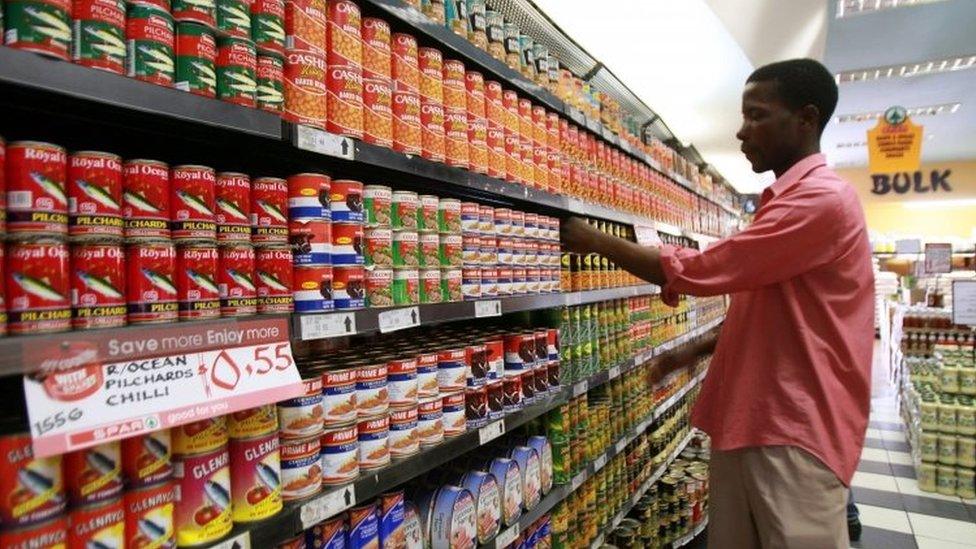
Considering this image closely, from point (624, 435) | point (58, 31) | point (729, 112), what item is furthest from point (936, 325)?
point (58, 31)

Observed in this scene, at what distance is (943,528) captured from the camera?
149 inches

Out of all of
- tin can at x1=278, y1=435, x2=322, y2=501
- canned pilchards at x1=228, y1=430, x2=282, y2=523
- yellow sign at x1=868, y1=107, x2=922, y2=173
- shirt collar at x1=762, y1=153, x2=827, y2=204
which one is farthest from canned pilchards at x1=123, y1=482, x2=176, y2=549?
yellow sign at x1=868, y1=107, x2=922, y2=173

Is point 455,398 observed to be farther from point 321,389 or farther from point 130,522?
point 130,522

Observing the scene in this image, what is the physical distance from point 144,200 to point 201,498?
0.53 m

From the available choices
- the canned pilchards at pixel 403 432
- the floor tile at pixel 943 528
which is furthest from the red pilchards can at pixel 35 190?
the floor tile at pixel 943 528

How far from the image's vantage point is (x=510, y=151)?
6.39ft

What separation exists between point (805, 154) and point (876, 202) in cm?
1527

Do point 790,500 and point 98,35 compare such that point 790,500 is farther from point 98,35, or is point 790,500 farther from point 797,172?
point 98,35

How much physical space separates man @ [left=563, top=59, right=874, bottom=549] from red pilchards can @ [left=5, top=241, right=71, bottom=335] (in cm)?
148

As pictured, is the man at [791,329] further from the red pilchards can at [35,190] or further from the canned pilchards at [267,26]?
the red pilchards can at [35,190]

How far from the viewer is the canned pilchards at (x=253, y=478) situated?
107 cm

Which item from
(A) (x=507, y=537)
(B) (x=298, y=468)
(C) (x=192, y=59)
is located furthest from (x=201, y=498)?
(A) (x=507, y=537)

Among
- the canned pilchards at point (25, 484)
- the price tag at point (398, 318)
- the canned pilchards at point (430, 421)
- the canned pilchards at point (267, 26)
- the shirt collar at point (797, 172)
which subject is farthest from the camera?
the shirt collar at point (797, 172)

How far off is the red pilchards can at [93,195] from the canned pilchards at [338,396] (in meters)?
0.54
